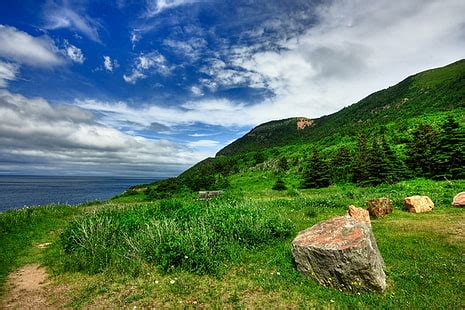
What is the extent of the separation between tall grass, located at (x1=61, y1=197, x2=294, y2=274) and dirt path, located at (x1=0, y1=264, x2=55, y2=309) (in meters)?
1.36

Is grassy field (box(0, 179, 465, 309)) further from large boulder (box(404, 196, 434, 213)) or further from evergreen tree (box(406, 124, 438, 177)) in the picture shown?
evergreen tree (box(406, 124, 438, 177))

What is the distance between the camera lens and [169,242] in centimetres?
1213

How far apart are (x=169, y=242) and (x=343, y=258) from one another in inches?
279

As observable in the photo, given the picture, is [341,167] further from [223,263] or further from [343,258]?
[343,258]

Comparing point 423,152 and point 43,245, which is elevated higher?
point 423,152

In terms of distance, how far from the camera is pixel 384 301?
8.45m

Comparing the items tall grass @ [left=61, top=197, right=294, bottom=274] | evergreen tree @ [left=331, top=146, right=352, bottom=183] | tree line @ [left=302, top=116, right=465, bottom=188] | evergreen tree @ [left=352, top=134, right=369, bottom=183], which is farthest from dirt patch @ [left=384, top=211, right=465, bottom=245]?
evergreen tree @ [left=331, top=146, right=352, bottom=183]

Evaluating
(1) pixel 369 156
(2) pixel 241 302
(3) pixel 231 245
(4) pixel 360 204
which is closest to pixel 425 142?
(1) pixel 369 156

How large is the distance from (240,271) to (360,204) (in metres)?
17.0

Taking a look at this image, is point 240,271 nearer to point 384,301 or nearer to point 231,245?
point 231,245

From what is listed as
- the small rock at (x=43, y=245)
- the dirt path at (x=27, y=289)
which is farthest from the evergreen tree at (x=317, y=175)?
the dirt path at (x=27, y=289)

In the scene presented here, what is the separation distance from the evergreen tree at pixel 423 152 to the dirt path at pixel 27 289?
4314 centimetres

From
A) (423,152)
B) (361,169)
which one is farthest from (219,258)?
(423,152)

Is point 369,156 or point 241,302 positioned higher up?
point 369,156
